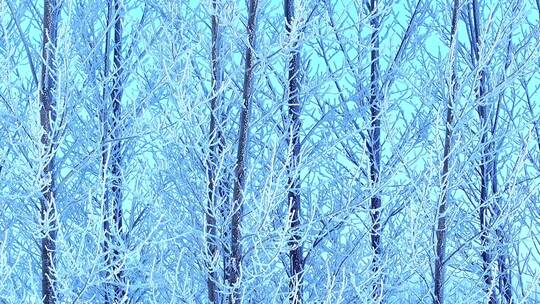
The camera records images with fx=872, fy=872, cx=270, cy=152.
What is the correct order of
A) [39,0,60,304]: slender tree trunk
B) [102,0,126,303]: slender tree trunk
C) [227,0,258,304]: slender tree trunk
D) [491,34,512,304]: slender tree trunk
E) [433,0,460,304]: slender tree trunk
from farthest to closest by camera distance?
1. [491,34,512,304]: slender tree trunk
2. [102,0,126,303]: slender tree trunk
3. [433,0,460,304]: slender tree trunk
4. [39,0,60,304]: slender tree trunk
5. [227,0,258,304]: slender tree trunk

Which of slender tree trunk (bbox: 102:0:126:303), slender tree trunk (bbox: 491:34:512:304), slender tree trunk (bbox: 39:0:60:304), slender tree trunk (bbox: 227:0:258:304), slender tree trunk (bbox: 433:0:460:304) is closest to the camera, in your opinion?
slender tree trunk (bbox: 227:0:258:304)

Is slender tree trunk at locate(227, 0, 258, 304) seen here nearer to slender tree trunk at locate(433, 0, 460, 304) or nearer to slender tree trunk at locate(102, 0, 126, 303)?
slender tree trunk at locate(433, 0, 460, 304)

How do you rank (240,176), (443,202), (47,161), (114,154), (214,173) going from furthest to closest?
(114,154), (443,202), (214,173), (47,161), (240,176)

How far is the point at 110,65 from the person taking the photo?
794 centimetres

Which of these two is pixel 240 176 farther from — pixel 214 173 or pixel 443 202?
pixel 443 202

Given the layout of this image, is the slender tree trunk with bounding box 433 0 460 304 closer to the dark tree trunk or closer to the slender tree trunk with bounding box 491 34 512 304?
the slender tree trunk with bounding box 491 34 512 304

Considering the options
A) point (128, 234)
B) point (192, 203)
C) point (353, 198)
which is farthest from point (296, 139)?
point (128, 234)

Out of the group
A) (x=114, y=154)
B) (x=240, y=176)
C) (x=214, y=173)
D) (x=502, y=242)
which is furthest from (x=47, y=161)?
(x=502, y=242)

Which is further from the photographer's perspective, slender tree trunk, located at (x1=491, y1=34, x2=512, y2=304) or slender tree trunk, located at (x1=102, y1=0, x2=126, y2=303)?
slender tree trunk, located at (x1=491, y1=34, x2=512, y2=304)

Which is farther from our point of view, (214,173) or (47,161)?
(214,173)

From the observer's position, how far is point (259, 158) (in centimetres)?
656

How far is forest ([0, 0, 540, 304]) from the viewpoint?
18.4 ft

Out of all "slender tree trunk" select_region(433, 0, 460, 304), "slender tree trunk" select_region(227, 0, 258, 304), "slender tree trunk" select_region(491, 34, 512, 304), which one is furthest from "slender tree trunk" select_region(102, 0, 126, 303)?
"slender tree trunk" select_region(491, 34, 512, 304)

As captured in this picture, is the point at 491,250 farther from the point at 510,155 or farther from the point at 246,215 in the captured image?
the point at 246,215
